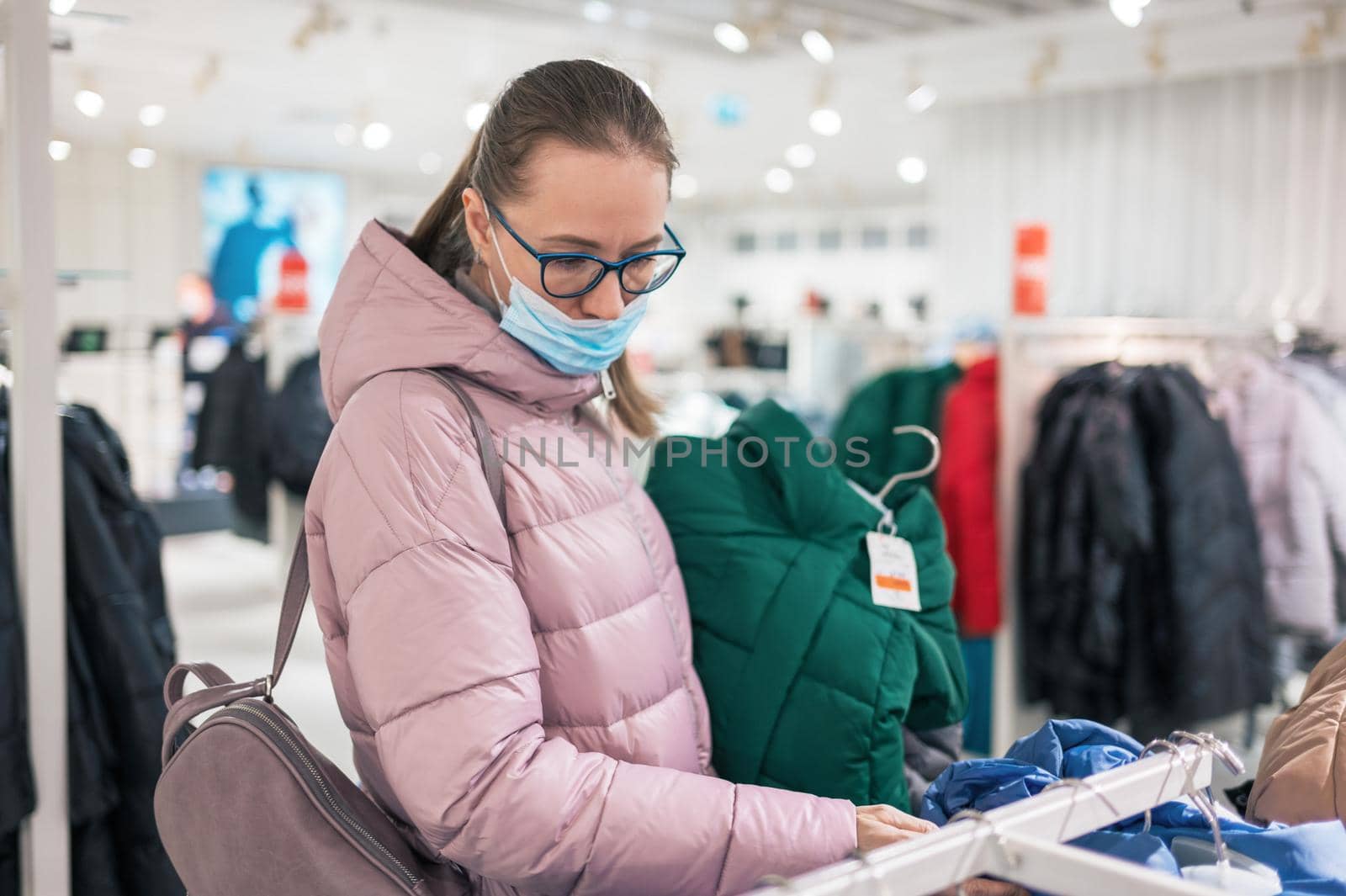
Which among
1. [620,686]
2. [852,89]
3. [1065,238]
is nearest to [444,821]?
[620,686]

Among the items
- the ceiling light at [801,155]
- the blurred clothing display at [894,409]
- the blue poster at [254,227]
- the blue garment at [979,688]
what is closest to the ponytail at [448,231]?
the blurred clothing display at [894,409]

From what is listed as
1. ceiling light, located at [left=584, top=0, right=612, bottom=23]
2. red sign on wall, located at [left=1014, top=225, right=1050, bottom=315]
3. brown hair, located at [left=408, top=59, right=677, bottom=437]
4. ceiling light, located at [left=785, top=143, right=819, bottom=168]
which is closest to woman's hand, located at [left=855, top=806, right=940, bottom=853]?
→ brown hair, located at [left=408, top=59, right=677, bottom=437]

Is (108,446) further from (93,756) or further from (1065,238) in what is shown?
(1065,238)

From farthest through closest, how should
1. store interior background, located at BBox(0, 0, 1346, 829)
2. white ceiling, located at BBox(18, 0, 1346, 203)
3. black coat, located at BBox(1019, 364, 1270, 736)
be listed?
white ceiling, located at BBox(18, 0, 1346, 203) < store interior background, located at BBox(0, 0, 1346, 829) < black coat, located at BBox(1019, 364, 1270, 736)

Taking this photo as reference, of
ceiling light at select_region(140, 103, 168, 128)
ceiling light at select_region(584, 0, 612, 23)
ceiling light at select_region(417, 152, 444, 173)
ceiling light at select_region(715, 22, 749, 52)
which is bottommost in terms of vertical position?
ceiling light at select_region(715, 22, 749, 52)

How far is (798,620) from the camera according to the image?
61.2 inches

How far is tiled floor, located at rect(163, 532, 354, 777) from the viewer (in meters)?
4.39

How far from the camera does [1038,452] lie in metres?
3.48

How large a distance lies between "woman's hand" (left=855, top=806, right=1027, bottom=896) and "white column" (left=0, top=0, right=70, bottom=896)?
1581mm

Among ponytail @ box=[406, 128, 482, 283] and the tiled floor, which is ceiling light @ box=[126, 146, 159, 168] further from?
ponytail @ box=[406, 128, 482, 283]

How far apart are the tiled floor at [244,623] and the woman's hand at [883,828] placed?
264 cm

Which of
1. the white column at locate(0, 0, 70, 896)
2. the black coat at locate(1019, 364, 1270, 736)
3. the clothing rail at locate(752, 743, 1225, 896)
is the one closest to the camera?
the clothing rail at locate(752, 743, 1225, 896)

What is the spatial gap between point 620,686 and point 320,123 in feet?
33.1

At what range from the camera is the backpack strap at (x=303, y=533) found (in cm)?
119
